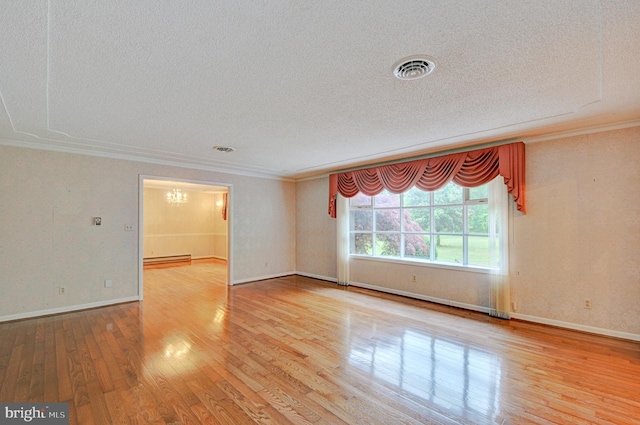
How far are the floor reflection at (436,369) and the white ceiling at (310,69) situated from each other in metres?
2.56

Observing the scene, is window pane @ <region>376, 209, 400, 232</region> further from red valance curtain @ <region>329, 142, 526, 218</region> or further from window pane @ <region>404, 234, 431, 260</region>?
red valance curtain @ <region>329, 142, 526, 218</region>

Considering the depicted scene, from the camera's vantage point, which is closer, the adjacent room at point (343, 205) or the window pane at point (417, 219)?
the adjacent room at point (343, 205)

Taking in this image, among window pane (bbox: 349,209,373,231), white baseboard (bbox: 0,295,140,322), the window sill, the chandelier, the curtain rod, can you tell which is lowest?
white baseboard (bbox: 0,295,140,322)

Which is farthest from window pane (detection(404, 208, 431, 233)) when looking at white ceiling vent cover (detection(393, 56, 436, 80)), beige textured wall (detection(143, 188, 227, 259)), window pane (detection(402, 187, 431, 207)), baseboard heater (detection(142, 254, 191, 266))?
baseboard heater (detection(142, 254, 191, 266))

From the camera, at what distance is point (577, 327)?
3.57m

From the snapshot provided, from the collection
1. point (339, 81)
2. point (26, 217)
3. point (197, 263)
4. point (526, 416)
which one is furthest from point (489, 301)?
point (197, 263)

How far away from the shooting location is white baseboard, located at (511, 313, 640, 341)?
329 centimetres

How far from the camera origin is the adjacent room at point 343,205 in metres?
1.79

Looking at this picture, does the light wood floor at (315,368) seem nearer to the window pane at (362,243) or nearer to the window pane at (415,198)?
the window pane at (362,243)

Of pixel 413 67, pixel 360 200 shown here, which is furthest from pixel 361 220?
pixel 413 67

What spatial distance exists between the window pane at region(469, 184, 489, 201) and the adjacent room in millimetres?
143

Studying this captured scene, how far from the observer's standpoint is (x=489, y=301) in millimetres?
4227

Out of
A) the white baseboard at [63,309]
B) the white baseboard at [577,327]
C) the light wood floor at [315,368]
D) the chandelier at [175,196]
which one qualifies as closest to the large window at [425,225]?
the white baseboard at [577,327]

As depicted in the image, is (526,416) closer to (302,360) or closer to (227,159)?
(302,360)
